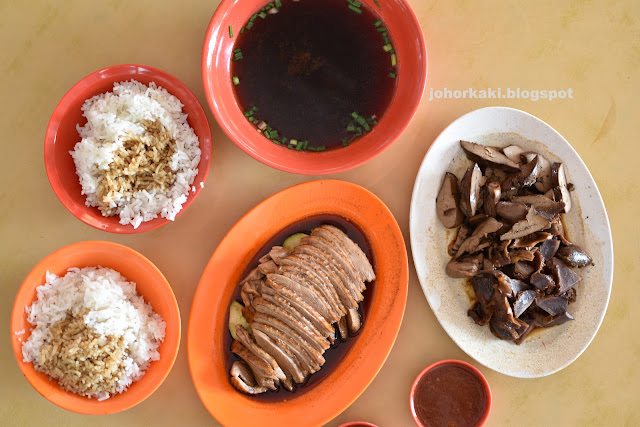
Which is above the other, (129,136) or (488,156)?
(129,136)

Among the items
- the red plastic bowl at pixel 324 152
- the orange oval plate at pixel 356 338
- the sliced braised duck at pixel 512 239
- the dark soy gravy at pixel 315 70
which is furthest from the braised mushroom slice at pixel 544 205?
the dark soy gravy at pixel 315 70

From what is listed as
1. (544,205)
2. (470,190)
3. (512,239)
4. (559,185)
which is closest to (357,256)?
(470,190)

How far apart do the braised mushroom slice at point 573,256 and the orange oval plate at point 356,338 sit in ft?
2.95

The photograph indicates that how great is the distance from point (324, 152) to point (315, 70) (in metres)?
0.43

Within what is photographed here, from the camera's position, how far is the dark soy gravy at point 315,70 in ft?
8.82

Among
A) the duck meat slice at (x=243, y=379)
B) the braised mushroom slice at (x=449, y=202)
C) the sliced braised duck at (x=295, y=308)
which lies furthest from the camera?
the braised mushroom slice at (x=449, y=202)

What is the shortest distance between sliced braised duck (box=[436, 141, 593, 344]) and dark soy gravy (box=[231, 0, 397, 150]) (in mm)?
647

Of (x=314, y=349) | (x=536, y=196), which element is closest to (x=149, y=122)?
(x=314, y=349)

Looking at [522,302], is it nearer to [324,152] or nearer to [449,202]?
[449,202]

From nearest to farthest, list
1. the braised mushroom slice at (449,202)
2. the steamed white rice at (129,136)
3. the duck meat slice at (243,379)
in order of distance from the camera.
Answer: the steamed white rice at (129,136), the duck meat slice at (243,379), the braised mushroom slice at (449,202)

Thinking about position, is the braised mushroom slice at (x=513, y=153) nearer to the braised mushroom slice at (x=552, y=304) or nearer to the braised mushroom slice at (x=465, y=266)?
the braised mushroom slice at (x=465, y=266)

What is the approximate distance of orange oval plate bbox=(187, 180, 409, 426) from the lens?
279 centimetres

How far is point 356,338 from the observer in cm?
292

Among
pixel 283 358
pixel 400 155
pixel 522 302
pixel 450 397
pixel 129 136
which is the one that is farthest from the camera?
pixel 400 155
